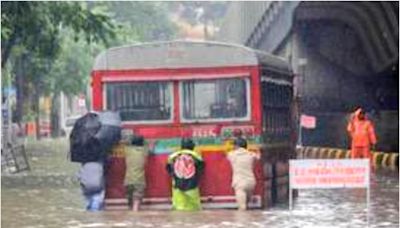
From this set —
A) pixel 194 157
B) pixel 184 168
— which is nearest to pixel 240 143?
pixel 194 157

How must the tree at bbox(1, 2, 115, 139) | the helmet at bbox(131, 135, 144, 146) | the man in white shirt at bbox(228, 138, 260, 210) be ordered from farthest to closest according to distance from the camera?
the tree at bbox(1, 2, 115, 139) < the helmet at bbox(131, 135, 144, 146) < the man in white shirt at bbox(228, 138, 260, 210)

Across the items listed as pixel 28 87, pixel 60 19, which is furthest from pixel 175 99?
pixel 28 87

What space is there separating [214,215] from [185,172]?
2.61 feet

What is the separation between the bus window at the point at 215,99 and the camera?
62.4 feet

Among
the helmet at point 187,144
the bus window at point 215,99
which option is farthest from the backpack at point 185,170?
the bus window at point 215,99

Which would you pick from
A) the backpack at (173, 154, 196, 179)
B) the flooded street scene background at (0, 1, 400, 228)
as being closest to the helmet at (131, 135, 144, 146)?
the flooded street scene background at (0, 1, 400, 228)

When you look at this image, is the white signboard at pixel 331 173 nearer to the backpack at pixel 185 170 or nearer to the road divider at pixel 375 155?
the backpack at pixel 185 170

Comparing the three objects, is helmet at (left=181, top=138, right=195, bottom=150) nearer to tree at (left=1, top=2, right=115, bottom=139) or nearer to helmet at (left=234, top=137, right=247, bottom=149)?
helmet at (left=234, top=137, right=247, bottom=149)

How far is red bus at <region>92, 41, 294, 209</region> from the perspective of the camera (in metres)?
19.0

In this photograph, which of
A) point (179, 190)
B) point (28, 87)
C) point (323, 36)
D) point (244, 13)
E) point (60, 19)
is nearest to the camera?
point (179, 190)

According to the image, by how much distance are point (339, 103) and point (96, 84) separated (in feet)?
89.2

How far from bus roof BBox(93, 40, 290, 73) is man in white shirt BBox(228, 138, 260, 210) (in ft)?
4.32

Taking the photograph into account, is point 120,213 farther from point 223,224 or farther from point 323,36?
point 323,36

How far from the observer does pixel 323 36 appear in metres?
44.1
